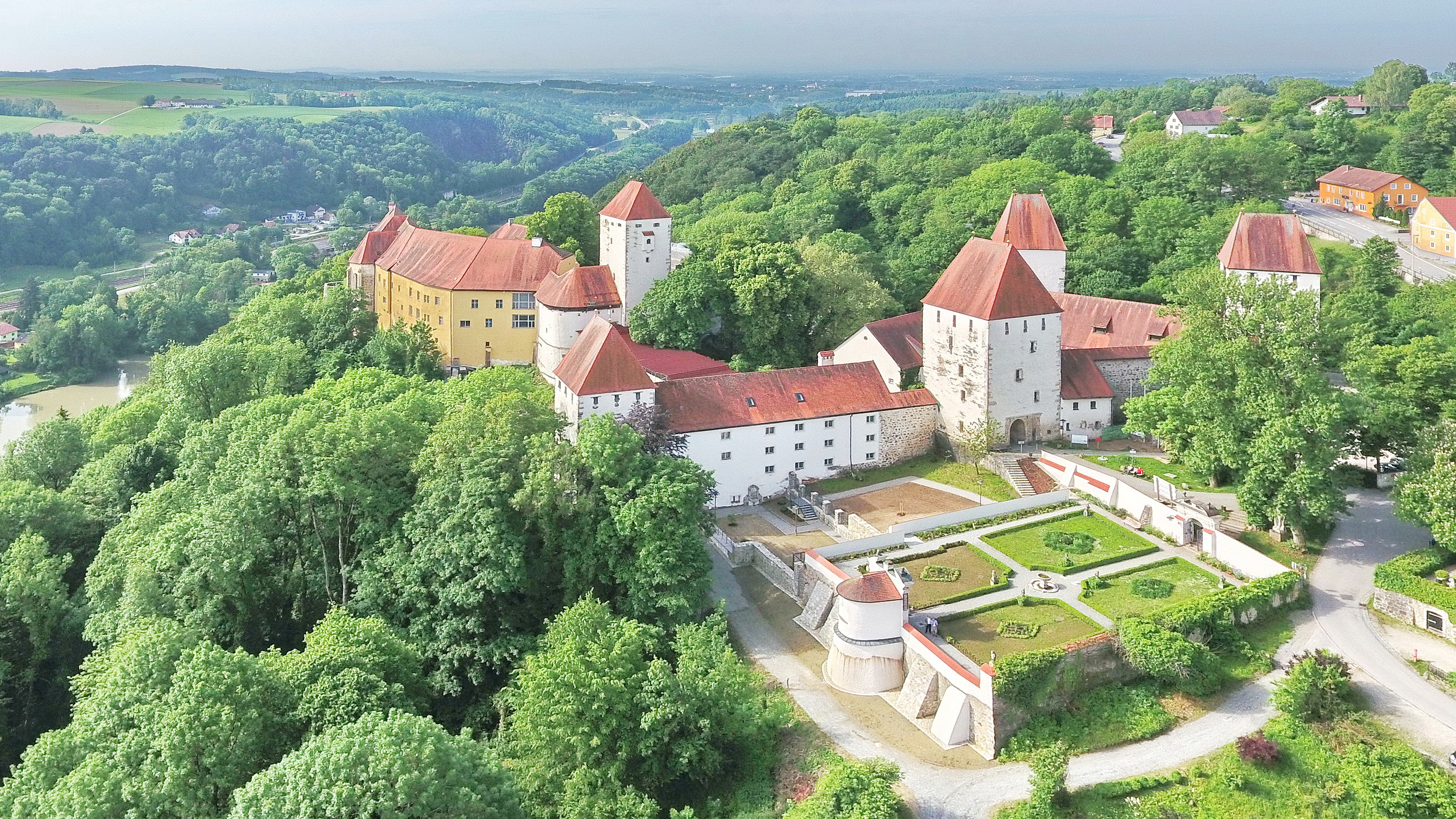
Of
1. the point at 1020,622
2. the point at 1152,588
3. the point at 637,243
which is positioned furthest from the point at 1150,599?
the point at 637,243

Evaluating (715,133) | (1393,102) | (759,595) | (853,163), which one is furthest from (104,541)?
(1393,102)

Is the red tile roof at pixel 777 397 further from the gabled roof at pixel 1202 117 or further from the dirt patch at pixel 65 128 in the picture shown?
the dirt patch at pixel 65 128

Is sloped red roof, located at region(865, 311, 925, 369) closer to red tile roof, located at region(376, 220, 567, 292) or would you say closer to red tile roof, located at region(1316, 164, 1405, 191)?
red tile roof, located at region(376, 220, 567, 292)

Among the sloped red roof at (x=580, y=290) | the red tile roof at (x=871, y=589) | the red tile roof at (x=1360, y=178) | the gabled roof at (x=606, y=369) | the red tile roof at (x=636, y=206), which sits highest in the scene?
the red tile roof at (x=1360, y=178)

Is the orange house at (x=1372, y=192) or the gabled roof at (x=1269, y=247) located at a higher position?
the orange house at (x=1372, y=192)

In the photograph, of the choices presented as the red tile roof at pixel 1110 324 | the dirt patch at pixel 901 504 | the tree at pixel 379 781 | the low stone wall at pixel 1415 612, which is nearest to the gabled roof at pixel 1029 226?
the red tile roof at pixel 1110 324

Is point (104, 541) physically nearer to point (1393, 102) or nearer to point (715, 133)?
point (715, 133)
